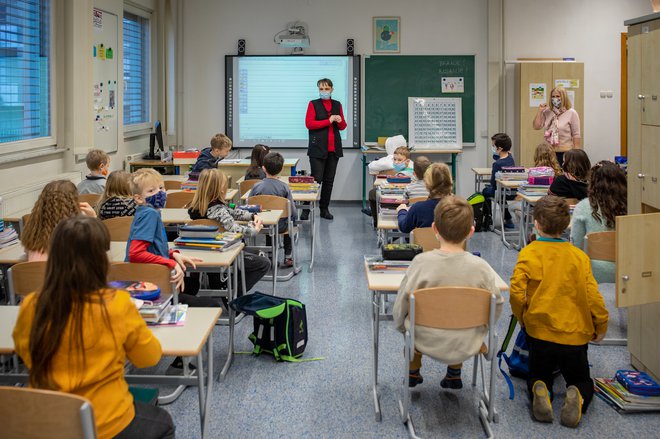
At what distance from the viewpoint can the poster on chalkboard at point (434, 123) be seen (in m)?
10.6

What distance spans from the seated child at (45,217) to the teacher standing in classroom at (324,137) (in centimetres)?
586

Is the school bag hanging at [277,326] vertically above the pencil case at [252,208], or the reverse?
the pencil case at [252,208]

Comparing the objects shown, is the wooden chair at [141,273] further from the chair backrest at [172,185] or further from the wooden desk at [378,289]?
the chair backrest at [172,185]

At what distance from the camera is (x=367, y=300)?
571 centimetres

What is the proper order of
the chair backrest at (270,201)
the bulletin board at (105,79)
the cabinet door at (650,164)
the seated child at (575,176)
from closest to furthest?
the cabinet door at (650,164) → the chair backrest at (270,201) → the seated child at (575,176) → the bulletin board at (105,79)

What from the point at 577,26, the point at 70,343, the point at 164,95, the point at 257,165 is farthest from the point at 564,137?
the point at 70,343

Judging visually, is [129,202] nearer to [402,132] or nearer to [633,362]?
[633,362]

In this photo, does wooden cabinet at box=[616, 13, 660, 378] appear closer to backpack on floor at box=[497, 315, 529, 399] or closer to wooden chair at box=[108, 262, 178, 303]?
backpack on floor at box=[497, 315, 529, 399]

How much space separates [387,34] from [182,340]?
8500 mm

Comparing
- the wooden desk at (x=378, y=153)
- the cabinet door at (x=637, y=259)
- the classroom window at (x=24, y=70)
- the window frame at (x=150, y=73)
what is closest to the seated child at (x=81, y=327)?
the cabinet door at (x=637, y=259)

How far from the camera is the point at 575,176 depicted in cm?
643

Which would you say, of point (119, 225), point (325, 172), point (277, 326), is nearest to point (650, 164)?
point (277, 326)

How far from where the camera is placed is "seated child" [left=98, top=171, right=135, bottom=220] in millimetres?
4797

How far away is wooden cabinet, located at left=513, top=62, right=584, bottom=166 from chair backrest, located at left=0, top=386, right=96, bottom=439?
358 inches
